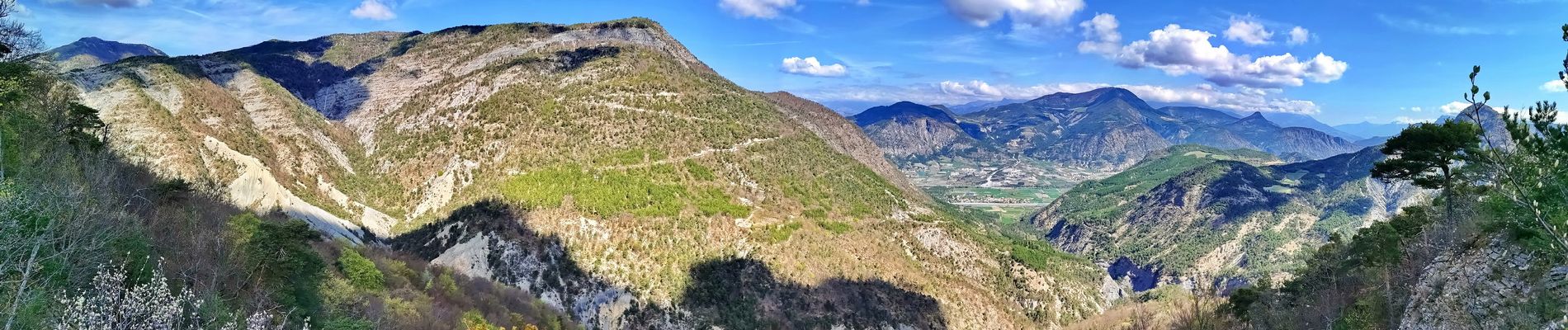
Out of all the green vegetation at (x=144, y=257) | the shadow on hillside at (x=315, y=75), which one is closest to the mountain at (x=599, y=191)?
the shadow on hillside at (x=315, y=75)

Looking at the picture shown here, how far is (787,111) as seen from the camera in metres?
146

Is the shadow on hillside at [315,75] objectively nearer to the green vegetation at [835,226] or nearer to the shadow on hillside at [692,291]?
the shadow on hillside at [692,291]

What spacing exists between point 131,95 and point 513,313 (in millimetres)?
58280

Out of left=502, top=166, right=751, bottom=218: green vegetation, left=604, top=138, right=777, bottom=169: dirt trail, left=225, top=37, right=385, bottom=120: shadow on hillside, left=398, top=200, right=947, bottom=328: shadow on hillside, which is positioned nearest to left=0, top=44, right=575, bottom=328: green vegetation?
left=398, top=200, right=947, bottom=328: shadow on hillside

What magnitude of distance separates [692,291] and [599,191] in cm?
1792

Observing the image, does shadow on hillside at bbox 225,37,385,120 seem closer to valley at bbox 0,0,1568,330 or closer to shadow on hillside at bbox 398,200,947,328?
valley at bbox 0,0,1568,330

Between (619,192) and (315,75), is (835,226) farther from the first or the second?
(315,75)

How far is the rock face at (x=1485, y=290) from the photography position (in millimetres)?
20656

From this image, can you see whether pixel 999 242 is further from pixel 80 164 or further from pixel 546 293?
pixel 80 164

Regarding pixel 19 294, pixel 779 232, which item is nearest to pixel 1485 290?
pixel 19 294

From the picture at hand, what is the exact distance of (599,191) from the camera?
74812mm

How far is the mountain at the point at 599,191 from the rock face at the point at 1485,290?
164ft

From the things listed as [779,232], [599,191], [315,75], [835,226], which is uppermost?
Answer: [315,75]

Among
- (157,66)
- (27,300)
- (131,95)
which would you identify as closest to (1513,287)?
(27,300)
